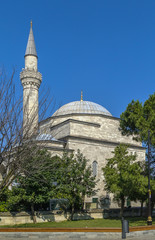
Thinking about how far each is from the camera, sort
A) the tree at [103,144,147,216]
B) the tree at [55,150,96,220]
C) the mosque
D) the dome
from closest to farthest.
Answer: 1. the tree at [103,144,147,216]
2. the tree at [55,150,96,220]
3. the mosque
4. the dome

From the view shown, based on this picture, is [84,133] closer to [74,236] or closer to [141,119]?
[141,119]

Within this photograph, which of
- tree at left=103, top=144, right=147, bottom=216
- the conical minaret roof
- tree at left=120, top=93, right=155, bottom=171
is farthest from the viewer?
the conical minaret roof

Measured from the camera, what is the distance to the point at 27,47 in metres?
28.1

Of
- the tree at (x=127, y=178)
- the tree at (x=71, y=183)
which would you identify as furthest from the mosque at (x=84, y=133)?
the tree at (x=127, y=178)

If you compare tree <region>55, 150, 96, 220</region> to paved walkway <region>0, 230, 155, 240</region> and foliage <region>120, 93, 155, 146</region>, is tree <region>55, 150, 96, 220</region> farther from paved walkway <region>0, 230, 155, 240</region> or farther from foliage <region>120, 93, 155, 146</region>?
paved walkway <region>0, 230, 155, 240</region>

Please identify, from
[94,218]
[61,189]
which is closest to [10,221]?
[61,189]

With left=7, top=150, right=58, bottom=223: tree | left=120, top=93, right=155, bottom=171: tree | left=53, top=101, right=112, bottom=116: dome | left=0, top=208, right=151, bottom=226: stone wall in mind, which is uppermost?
left=53, top=101, right=112, bottom=116: dome

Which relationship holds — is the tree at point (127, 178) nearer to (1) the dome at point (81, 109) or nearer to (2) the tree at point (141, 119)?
(2) the tree at point (141, 119)

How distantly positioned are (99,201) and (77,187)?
23.3 ft

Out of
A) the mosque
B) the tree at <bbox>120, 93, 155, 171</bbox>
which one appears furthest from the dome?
the tree at <bbox>120, 93, 155, 171</bbox>

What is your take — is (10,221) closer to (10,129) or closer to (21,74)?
(10,129)

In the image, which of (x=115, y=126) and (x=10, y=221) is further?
(x=115, y=126)

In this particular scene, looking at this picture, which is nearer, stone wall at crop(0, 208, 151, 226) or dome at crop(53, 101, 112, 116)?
stone wall at crop(0, 208, 151, 226)

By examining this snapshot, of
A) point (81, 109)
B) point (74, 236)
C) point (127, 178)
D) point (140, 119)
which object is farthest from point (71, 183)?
point (81, 109)
